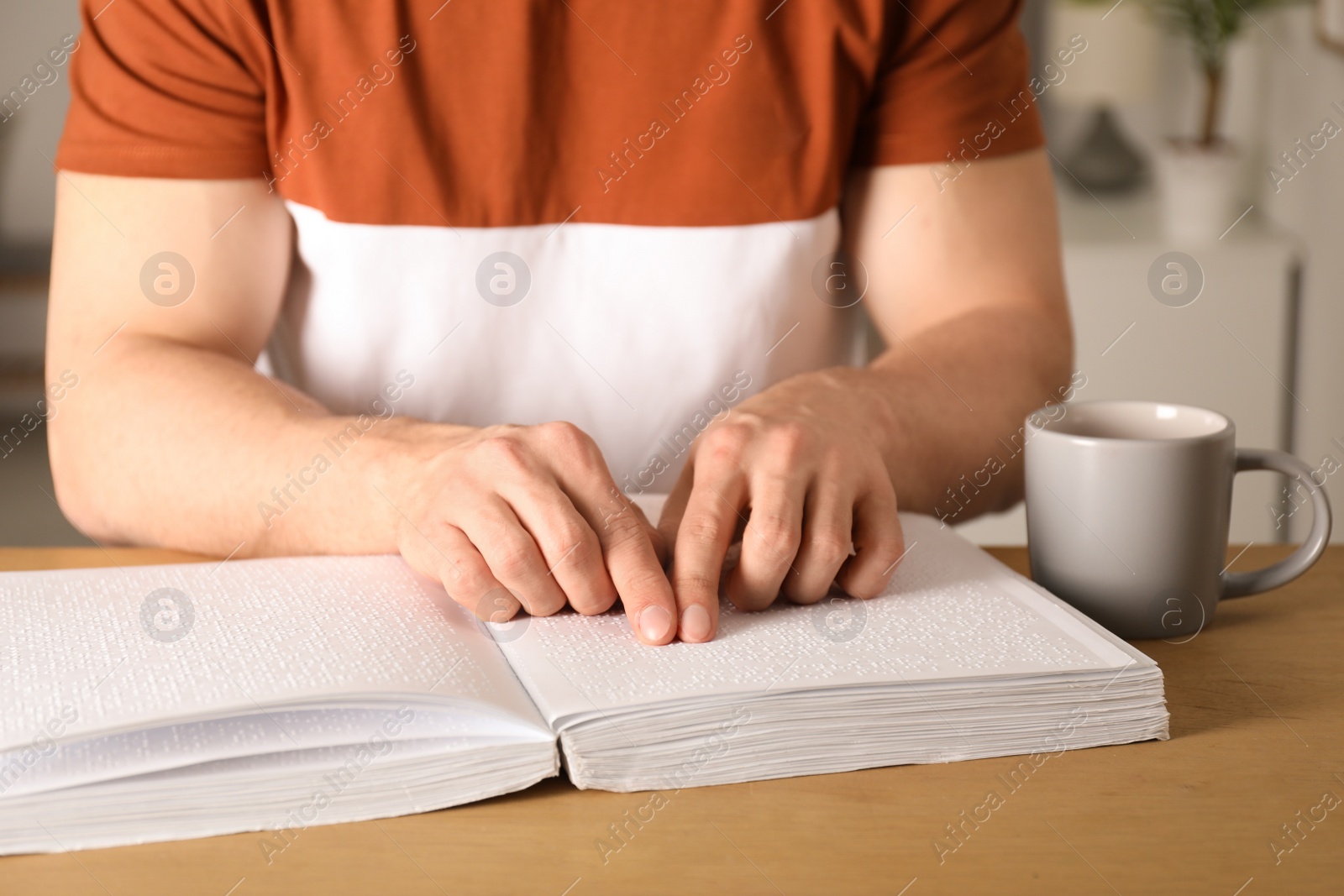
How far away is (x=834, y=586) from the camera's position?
25.9 inches

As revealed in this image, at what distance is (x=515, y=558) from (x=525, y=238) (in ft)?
1.41

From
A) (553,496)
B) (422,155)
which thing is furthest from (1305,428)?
(553,496)

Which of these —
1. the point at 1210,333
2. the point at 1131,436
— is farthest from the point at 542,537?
the point at 1210,333

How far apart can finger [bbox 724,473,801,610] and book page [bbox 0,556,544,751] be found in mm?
130

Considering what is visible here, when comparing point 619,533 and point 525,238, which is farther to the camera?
point 525,238

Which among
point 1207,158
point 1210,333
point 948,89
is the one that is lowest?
point 1210,333

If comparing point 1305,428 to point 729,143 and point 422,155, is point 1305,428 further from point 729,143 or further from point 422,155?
point 422,155

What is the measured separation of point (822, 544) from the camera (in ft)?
2.06

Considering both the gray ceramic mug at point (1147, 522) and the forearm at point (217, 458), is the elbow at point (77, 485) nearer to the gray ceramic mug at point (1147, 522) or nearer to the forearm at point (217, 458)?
the forearm at point (217, 458)

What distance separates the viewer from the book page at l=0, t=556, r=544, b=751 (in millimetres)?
479

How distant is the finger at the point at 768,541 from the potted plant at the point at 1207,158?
6.67 feet

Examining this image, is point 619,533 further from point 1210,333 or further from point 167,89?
point 1210,333

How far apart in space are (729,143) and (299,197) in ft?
1.13

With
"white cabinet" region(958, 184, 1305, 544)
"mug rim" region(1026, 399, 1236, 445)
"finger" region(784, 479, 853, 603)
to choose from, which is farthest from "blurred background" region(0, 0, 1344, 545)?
"finger" region(784, 479, 853, 603)
